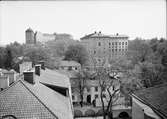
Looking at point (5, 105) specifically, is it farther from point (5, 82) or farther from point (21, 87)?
point (5, 82)

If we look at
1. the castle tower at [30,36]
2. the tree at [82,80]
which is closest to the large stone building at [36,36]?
the castle tower at [30,36]

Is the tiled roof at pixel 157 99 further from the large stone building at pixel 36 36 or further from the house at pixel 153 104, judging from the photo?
the large stone building at pixel 36 36

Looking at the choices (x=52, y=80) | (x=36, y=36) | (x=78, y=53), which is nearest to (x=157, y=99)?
(x=52, y=80)

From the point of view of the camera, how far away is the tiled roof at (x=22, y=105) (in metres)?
5.29

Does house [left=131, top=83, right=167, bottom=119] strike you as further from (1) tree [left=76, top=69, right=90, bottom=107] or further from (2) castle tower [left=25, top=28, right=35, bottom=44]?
(2) castle tower [left=25, top=28, right=35, bottom=44]

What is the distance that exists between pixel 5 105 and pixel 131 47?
34.0 m

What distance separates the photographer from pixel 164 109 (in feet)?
16.6

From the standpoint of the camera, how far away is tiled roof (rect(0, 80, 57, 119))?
17.3 feet

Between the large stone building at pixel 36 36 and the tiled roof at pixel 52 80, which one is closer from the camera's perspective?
the tiled roof at pixel 52 80

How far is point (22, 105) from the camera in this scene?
18.5 ft

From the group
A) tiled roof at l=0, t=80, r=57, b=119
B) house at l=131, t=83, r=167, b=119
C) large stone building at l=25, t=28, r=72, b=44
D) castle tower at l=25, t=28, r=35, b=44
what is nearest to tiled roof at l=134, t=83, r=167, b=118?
house at l=131, t=83, r=167, b=119

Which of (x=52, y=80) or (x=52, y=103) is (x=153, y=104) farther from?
(x=52, y=80)

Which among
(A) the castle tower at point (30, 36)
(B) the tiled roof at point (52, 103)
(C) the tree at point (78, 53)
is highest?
(A) the castle tower at point (30, 36)

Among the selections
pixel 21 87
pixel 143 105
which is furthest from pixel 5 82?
pixel 143 105
